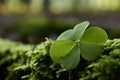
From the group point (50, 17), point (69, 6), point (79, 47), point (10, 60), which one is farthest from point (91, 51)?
Result: point (69, 6)

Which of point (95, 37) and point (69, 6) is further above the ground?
point (69, 6)

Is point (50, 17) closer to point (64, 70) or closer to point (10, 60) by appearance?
point (10, 60)

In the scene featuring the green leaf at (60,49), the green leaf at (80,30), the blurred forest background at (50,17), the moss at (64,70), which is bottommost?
the moss at (64,70)

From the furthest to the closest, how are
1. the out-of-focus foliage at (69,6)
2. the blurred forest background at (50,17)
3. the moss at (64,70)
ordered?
the out-of-focus foliage at (69,6)
the blurred forest background at (50,17)
the moss at (64,70)

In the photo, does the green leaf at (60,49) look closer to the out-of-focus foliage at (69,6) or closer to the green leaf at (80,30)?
the green leaf at (80,30)

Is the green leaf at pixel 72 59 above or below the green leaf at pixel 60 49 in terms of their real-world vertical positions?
below

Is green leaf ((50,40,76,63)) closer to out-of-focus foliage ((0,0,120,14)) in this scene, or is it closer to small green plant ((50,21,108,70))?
small green plant ((50,21,108,70))

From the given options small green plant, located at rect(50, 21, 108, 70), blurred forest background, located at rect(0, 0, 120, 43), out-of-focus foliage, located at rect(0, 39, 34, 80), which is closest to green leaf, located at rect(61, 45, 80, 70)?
small green plant, located at rect(50, 21, 108, 70)

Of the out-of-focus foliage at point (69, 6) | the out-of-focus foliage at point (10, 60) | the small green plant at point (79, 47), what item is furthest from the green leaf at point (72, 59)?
the out-of-focus foliage at point (69, 6)
